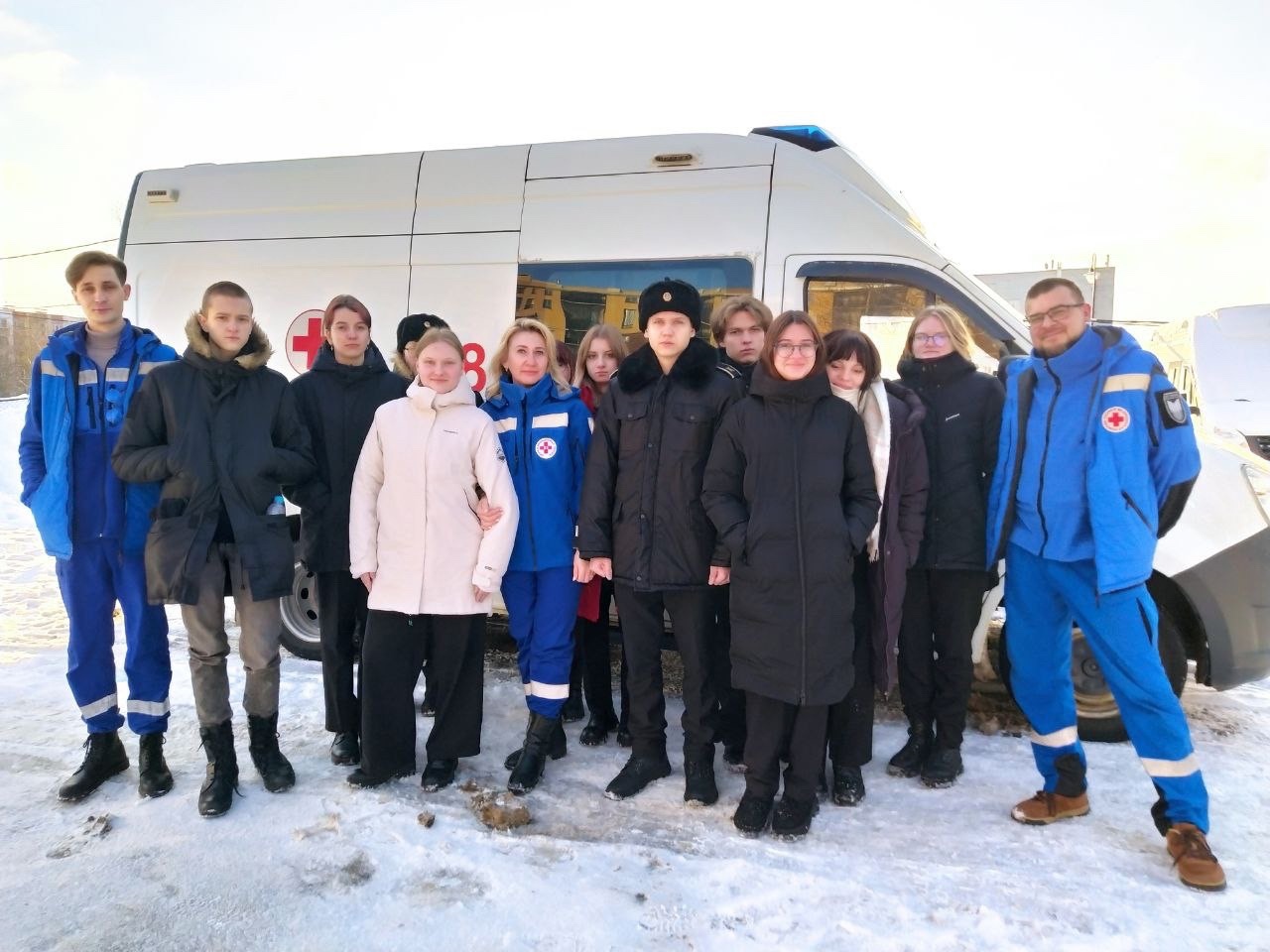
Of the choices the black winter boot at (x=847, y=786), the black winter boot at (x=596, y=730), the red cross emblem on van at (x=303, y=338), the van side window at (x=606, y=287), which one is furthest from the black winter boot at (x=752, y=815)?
the red cross emblem on van at (x=303, y=338)

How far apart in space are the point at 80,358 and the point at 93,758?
159 cm

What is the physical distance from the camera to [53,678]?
4227mm

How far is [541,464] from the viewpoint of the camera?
3242 millimetres

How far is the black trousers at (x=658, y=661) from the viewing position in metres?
3.05

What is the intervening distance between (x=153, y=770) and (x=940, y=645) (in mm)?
3237

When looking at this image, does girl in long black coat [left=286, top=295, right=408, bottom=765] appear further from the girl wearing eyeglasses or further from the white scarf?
the girl wearing eyeglasses

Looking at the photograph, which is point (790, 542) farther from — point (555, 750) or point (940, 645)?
point (555, 750)

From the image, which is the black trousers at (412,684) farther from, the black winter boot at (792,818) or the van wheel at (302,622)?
the van wheel at (302,622)

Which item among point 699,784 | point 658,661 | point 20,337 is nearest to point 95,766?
point 658,661

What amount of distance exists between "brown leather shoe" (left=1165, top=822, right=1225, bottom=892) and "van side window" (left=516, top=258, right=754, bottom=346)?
2.79 meters

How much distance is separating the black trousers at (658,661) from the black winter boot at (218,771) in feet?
5.15

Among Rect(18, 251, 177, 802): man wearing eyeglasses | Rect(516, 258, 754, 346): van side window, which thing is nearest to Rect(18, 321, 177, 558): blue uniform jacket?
Rect(18, 251, 177, 802): man wearing eyeglasses

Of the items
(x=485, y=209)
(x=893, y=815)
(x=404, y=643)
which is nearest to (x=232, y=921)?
(x=404, y=643)

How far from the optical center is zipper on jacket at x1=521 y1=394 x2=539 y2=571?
3215 mm
